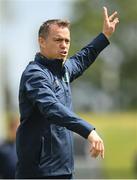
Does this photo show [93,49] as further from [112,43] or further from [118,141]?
[112,43]

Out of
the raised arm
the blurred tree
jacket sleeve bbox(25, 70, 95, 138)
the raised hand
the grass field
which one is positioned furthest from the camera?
the blurred tree

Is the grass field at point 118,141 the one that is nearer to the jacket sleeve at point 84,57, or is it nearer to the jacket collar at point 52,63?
the jacket sleeve at point 84,57

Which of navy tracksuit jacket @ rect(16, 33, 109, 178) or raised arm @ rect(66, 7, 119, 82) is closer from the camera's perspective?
navy tracksuit jacket @ rect(16, 33, 109, 178)

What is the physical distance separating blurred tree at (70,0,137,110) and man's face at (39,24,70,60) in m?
54.7

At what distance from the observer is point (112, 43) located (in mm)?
70938

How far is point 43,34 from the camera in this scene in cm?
720

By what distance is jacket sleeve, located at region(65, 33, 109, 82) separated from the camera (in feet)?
25.0

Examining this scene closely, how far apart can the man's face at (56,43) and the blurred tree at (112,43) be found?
54720mm

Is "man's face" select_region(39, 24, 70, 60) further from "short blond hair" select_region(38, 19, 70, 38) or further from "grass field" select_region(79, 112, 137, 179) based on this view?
"grass field" select_region(79, 112, 137, 179)

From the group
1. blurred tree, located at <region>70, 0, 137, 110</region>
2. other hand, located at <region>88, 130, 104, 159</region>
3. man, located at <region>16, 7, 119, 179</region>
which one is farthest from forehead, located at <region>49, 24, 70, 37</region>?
blurred tree, located at <region>70, 0, 137, 110</region>

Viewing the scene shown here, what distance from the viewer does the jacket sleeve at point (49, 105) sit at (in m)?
6.72

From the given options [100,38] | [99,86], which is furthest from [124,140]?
[100,38]

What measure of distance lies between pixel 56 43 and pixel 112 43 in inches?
2518

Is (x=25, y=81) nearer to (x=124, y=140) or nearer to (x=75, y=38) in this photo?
(x=124, y=140)
